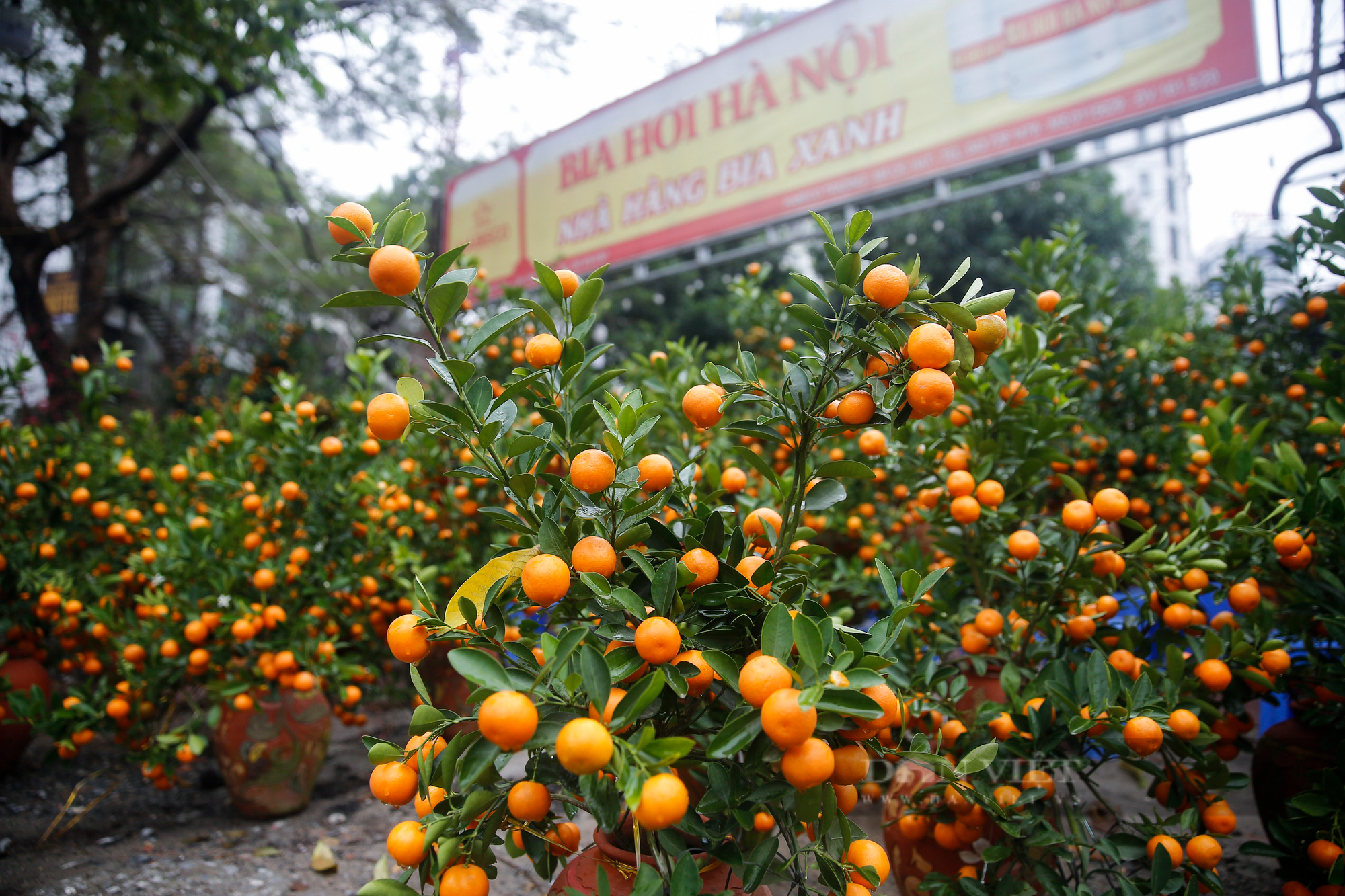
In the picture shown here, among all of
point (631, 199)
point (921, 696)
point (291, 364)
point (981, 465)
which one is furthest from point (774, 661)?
point (291, 364)

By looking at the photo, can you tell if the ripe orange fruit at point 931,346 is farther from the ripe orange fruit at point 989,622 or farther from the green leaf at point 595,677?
the ripe orange fruit at point 989,622

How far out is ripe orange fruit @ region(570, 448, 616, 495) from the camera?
0.89 meters

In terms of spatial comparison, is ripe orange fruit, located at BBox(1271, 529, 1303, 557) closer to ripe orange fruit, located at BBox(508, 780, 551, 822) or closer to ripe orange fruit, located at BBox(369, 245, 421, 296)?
ripe orange fruit, located at BBox(508, 780, 551, 822)

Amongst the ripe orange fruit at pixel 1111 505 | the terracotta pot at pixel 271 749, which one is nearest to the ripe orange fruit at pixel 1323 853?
the ripe orange fruit at pixel 1111 505

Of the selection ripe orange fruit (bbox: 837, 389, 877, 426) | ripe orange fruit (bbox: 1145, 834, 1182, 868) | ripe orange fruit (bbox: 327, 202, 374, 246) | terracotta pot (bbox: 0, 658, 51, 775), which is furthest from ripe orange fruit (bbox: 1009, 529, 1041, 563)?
→ terracotta pot (bbox: 0, 658, 51, 775)

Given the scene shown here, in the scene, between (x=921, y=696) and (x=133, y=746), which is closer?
(x=921, y=696)

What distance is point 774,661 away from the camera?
30.7 inches

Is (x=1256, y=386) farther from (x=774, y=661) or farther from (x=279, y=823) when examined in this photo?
(x=279, y=823)

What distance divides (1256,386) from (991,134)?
7.51 ft

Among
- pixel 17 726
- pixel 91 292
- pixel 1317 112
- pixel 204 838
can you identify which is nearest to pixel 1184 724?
pixel 204 838

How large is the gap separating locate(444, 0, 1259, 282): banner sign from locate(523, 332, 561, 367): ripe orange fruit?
12.6 feet

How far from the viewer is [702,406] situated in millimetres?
941

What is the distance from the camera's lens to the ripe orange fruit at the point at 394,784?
877 mm

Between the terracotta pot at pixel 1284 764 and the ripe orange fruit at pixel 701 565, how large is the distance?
57.9 inches
